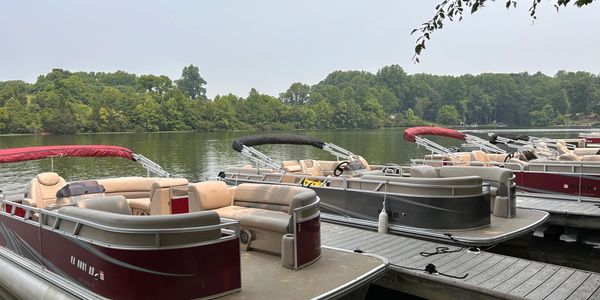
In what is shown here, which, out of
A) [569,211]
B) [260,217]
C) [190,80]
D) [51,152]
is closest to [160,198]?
[260,217]

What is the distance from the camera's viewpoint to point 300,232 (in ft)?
17.1

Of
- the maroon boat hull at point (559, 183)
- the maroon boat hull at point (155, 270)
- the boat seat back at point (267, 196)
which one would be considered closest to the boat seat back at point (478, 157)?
the maroon boat hull at point (559, 183)

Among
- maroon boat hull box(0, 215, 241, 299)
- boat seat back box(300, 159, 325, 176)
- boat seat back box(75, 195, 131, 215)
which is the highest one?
boat seat back box(75, 195, 131, 215)

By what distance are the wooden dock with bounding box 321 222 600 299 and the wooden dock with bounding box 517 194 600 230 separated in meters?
3.72

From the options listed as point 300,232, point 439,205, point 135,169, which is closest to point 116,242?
point 300,232

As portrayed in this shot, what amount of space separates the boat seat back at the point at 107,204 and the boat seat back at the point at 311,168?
6654mm

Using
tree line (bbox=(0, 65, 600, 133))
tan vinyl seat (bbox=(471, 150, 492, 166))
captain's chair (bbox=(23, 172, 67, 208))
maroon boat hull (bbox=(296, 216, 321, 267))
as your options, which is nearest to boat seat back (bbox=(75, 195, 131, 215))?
maroon boat hull (bbox=(296, 216, 321, 267))

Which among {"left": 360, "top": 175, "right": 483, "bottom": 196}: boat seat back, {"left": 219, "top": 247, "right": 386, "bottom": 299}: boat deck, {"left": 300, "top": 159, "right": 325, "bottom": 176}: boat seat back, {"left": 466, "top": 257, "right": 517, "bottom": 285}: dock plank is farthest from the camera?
{"left": 300, "top": 159, "right": 325, "bottom": 176}: boat seat back

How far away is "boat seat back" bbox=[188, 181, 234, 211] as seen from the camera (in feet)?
22.0

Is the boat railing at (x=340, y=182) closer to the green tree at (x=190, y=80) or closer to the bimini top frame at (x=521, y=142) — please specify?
the bimini top frame at (x=521, y=142)

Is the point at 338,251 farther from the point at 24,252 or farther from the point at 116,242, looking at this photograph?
the point at 24,252

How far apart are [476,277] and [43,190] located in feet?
23.0

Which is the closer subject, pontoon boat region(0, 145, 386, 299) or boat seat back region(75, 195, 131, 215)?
pontoon boat region(0, 145, 386, 299)

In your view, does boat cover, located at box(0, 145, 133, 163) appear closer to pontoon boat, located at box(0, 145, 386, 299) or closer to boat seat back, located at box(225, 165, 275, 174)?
pontoon boat, located at box(0, 145, 386, 299)
